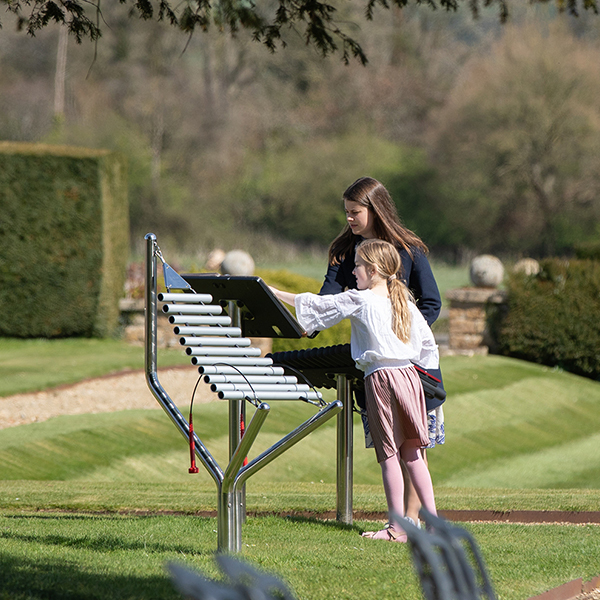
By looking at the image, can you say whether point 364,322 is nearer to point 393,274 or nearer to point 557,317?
point 393,274

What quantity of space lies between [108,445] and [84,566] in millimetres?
4845

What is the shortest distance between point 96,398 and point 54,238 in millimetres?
4555

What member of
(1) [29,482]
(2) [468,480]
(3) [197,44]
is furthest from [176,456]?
(3) [197,44]

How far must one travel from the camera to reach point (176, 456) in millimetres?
8531

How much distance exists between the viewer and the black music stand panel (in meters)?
3.88

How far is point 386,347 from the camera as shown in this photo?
411 centimetres

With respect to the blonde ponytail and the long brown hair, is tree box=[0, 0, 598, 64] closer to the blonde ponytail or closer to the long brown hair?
the long brown hair

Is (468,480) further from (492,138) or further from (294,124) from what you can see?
(294,124)

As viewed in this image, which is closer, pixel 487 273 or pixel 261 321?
pixel 261 321

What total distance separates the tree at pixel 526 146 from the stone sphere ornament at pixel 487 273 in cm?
2336

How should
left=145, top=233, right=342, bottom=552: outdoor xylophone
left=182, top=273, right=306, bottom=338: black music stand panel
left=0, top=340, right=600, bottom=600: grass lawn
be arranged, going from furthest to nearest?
left=182, top=273, right=306, bottom=338: black music stand panel → left=0, top=340, right=600, bottom=600: grass lawn → left=145, top=233, right=342, bottom=552: outdoor xylophone

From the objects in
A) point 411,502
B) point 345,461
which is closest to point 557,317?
point 345,461

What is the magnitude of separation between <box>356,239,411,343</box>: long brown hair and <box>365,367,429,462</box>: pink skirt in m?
0.20

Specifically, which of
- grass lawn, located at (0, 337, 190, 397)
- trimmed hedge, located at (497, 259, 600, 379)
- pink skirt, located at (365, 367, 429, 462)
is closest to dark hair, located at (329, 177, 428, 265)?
pink skirt, located at (365, 367, 429, 462)
